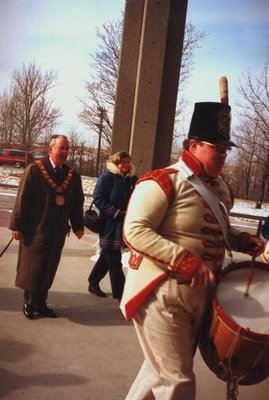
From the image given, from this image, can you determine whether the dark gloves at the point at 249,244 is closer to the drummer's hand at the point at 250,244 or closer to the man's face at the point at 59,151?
the drummer's hand at the point at 250,244

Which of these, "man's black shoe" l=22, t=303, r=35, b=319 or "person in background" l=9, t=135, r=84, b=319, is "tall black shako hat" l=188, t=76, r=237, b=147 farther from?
"man's black shoe" l=22, t=303, r=35, b=319

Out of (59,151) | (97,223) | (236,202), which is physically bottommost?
→ (236,202)

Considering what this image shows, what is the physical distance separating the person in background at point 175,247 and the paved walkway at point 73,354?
36.8 inches

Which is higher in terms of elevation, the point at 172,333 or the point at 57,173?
the point at 57,173

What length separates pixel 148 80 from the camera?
5.88 m

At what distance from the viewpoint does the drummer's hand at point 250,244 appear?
88.4 inches

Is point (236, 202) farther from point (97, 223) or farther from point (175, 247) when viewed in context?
point (175, 247)

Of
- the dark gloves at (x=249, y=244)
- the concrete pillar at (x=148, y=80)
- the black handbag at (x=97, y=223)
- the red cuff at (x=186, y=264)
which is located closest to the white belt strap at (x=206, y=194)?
the dark gloves at (x=249, y=244)

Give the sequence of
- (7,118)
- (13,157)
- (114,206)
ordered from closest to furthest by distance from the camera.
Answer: (114,206) < (7,118) < (13,157)

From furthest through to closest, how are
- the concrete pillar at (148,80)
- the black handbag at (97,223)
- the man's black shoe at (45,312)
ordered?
1. the concrete pillar at (148,80)
2. the black handbag at (97,223)
3. the man's black shoe at (45,312)

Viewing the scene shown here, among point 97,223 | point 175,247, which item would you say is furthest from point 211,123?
point 97,223

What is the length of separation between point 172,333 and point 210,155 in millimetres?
909

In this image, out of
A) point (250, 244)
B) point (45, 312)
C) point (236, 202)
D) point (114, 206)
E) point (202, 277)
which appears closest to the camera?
point (202, 277)

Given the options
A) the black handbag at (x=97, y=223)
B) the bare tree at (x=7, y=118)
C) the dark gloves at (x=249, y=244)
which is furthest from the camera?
the bare tree at (x=7, y=118)
